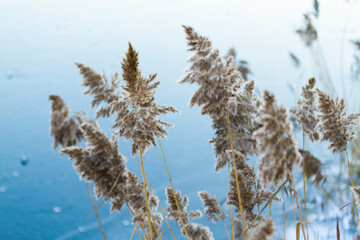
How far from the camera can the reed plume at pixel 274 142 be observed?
83 cm

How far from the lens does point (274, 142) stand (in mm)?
848

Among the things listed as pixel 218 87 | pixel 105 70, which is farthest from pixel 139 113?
pixel 105 70

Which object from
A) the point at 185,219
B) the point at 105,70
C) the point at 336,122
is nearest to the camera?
the point at 336,122

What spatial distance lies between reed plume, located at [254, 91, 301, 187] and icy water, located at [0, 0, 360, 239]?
0.09 meters

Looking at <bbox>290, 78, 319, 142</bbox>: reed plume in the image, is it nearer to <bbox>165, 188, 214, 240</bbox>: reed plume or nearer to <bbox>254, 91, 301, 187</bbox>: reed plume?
<bbox>254, 91, 301, 187</bbox>: reed plume

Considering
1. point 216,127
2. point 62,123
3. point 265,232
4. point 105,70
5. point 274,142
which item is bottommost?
point 265,232

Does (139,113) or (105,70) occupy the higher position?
(105,70)

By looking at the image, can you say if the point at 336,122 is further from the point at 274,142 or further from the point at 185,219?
the point at 185,219

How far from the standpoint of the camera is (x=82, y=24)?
8.20 metres

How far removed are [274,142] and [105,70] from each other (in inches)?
186

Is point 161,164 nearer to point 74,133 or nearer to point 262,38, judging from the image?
point 74,133

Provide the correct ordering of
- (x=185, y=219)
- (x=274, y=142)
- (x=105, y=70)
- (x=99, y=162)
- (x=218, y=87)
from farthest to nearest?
(x=105, y=70) < (x=185, y=219) < (x=99, y=162) < (x=218, y=87) < (x=274, y=142)

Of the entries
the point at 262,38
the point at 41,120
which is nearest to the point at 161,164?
the point at 41,120

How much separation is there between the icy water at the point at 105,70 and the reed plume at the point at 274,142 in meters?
0.09
